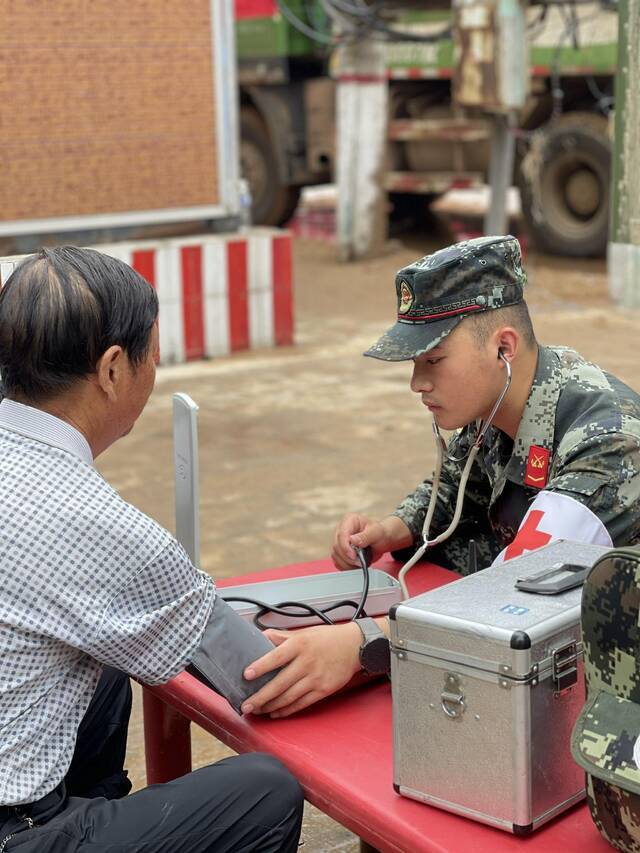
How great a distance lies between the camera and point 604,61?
9688 mm

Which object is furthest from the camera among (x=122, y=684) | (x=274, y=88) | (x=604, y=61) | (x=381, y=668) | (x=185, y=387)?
(x=274, y=88)

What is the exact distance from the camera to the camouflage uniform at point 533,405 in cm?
198

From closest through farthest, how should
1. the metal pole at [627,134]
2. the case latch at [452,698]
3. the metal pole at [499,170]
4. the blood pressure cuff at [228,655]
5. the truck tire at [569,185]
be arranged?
1. the case latch at [452,698]
2. the blood pressure cuff at [228,655]
3. the metal pole at [627,134]
4. the metal pole at [499,170]
5. the truck tire at [569,185]

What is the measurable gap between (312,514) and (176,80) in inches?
129

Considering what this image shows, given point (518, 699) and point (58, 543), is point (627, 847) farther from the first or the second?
point (58, 543)

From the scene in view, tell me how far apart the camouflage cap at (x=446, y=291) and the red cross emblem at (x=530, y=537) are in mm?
317

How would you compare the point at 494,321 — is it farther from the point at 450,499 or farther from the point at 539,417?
the point at 450,499

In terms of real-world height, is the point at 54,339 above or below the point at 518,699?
above

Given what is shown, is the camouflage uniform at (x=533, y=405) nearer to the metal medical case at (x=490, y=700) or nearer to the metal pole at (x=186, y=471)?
the metal pole at (x=186, y=471)

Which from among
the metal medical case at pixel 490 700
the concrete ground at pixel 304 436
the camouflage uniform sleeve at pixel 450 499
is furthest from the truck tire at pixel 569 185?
the metal medical case at pixel 490 700

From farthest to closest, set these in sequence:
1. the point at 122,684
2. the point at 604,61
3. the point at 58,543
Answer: the point at 604,61
the point at 122,684
the point at 58,543

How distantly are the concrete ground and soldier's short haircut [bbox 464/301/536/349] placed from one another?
1.26 m

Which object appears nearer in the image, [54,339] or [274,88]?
[54,339]

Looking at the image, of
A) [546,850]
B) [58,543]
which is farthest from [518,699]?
[58,543]
